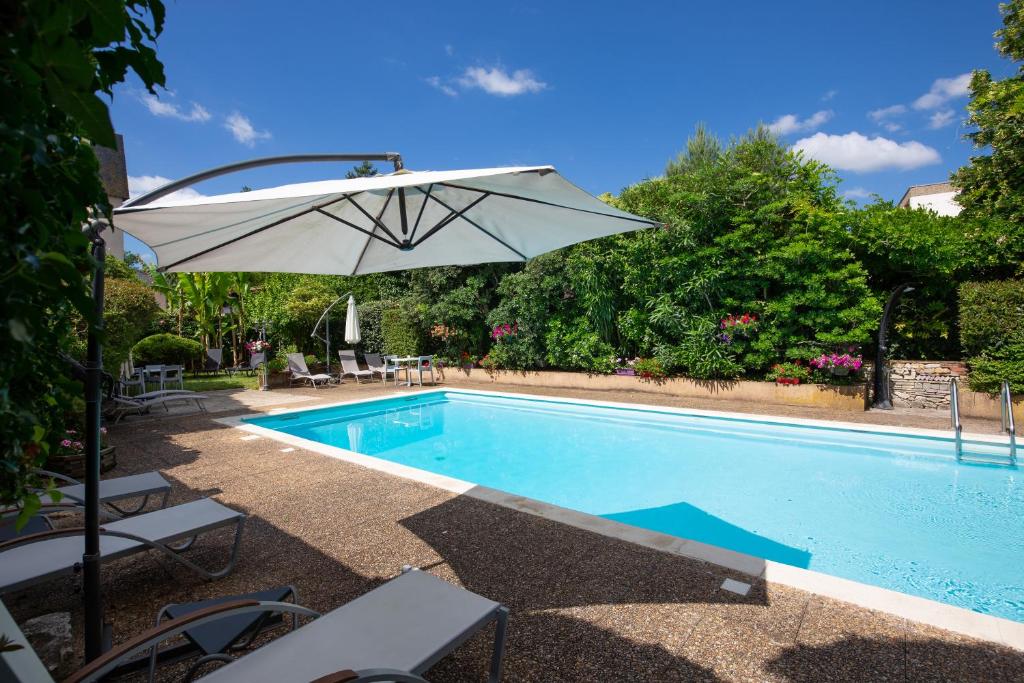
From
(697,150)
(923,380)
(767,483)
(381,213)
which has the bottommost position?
(767,483)

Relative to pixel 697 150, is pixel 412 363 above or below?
below

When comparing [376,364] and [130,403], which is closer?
[130,403]

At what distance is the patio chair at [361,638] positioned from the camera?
5.49ft

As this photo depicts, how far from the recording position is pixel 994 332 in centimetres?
844

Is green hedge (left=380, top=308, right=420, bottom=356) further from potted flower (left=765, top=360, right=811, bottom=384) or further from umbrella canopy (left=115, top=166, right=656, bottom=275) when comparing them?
umbrella canopy (left=115, top=166, right=656, bottom=275)

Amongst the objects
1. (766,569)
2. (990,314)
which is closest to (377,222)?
(766,569)

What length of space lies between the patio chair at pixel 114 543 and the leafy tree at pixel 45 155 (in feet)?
8.12

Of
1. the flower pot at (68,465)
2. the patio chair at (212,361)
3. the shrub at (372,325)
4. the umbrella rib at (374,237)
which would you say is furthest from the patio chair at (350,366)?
the umbrella rib at (374,237)

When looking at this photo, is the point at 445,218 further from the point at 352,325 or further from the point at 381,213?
the point at 352,325

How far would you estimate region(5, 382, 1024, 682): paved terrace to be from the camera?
8.06 feet

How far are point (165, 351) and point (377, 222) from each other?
17.4 metres

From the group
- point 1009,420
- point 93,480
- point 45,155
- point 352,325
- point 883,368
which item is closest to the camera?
point 45,155

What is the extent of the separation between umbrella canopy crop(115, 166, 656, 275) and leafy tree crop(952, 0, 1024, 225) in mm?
10885

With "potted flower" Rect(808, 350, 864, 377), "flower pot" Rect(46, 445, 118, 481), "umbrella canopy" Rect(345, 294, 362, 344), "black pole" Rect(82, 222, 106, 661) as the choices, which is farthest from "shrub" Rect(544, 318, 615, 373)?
"black pole" Rect(82, 222, 106, 661)
